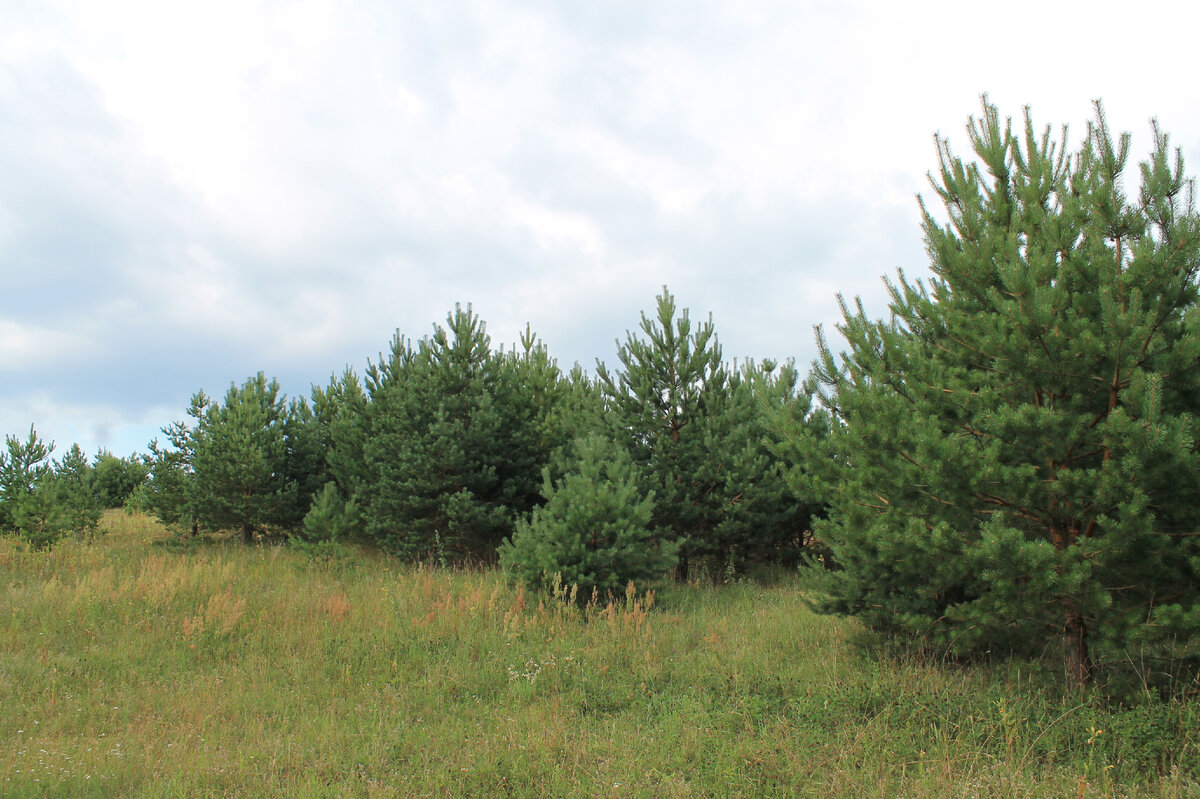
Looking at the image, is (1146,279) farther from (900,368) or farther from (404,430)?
(404,430)

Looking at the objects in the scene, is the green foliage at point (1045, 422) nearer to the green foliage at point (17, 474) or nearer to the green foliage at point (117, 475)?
the green foliage at point (17, 474)

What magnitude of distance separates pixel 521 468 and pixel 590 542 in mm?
4907

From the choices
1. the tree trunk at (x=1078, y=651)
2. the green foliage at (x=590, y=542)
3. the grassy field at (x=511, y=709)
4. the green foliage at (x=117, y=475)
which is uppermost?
the green foliage at (x=117, y=475)

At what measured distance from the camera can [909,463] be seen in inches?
213

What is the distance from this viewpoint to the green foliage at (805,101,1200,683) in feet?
15.5

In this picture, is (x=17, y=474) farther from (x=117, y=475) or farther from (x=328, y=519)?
(x=117, y=475)

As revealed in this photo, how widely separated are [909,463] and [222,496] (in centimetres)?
1532

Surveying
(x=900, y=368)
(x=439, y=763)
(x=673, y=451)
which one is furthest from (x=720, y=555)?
(x=439, y=763)

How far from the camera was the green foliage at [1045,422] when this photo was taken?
471 centimetres

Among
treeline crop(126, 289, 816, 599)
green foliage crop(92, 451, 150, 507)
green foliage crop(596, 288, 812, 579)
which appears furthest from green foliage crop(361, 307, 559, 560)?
green foliage crop(92, 451, 150, 507)

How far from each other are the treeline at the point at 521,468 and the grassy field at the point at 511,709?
1307 millimetres

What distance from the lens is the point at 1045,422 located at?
15.8ft

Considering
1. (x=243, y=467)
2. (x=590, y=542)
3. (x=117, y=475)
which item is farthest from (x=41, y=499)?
(x=117, y=475)

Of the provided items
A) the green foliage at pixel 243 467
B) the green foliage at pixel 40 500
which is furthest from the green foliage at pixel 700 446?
the green foliage at pixel 40 500
